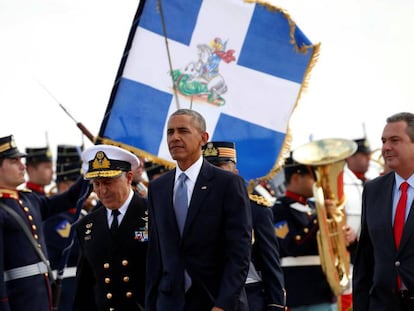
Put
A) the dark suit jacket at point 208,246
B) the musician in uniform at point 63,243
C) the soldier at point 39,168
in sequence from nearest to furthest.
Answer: the dark suit jacket at point 208,246, the musician in uniform at point 63,243, the soldier at point 39,168

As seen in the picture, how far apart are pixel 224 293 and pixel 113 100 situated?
430 cm

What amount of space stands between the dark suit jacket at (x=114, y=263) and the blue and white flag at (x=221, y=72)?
8.65ft

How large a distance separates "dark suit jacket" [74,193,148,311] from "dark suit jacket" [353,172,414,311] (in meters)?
1.54

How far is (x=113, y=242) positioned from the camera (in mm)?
6852

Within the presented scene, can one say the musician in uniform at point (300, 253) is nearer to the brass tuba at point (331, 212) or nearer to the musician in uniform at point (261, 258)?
the brass tuba at point (331, 212)

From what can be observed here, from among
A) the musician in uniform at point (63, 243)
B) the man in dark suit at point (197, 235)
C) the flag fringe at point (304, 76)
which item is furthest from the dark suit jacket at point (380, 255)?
the musician in uniform at point (63, 243)

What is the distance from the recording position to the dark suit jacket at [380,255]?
614cm

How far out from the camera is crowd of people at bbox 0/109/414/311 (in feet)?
18.8

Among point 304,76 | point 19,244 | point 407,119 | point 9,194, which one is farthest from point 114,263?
point 304,76

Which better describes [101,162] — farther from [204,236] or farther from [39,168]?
[39,168]

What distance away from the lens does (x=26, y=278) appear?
8.28 meters

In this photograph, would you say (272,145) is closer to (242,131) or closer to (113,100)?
(242,131)

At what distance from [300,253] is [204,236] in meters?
4.05

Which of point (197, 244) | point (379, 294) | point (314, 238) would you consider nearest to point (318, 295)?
point (314, 238)
